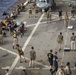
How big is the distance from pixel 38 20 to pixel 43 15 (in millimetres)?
2500

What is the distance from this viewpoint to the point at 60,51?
2602cm

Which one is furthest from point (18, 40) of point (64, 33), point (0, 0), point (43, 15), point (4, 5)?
point (0, 0)

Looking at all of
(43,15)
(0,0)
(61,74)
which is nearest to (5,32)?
(43,15)

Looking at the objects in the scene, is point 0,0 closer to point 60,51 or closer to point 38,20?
point 38,20

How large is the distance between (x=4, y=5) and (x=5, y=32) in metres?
33.6

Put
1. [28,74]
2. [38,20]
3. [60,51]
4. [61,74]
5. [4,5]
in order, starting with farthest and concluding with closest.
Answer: [4,5], [38,20], [60,51], [28,74], [61,74]

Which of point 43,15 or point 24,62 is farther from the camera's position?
point 43,15

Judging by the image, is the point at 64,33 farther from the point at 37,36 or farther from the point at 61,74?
the point at 61,74

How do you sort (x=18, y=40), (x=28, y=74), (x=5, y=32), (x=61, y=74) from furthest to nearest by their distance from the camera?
(x=5, y=32)
(x=18, y=40)
(x=28, y=74)
(x=61, y=74)

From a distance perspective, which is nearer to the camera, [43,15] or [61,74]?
[61,74]

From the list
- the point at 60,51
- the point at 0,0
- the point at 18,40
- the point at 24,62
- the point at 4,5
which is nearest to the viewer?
the point at 24,62

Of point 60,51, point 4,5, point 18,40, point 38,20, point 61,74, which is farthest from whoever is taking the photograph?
point 4,5

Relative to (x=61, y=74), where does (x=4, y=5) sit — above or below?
below

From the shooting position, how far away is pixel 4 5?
64.2 m
